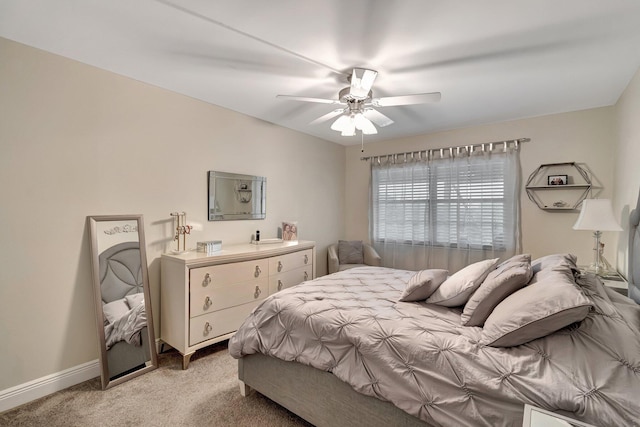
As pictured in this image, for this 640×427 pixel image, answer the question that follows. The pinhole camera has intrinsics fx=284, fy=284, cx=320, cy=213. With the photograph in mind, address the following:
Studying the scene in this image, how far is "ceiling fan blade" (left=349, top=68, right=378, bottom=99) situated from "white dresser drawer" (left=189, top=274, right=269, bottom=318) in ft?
6.46

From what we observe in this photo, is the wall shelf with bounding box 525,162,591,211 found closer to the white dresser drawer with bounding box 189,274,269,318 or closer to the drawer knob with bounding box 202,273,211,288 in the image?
the white dresser drawer with bounding box 189,274,269,318

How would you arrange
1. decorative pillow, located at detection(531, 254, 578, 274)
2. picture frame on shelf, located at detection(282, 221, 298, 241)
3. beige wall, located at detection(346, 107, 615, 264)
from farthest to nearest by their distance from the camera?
picture frame on shelf, located at detection(282, 221, 298, 241), beige wall, located at detection(346, 107, 615, 264), decorative pillow, located at detection(531, 254, 578, 274)

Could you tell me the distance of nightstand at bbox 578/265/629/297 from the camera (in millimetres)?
2201

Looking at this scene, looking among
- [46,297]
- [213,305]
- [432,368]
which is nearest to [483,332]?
[432,368]

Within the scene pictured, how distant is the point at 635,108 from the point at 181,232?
4.02 metres

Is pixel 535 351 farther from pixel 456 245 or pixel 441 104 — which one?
pixel 456 245

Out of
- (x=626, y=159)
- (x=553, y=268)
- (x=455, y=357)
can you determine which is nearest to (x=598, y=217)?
(x=626, y=159)

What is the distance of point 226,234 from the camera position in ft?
10.6

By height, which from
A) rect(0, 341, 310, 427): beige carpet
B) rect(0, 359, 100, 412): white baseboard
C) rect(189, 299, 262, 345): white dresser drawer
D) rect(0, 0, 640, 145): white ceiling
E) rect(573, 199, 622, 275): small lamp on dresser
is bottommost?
rect(0, 341, 310, 427): beige carpet

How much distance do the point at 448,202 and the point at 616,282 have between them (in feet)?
6.19

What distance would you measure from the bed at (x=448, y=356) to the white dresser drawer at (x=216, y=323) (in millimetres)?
660

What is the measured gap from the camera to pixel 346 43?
1890 mm

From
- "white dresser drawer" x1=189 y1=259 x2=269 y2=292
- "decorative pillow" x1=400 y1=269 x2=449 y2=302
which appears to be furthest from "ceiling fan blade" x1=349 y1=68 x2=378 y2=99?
"white dresser drawer" x1=189 y1=259 x2=269 y2=292

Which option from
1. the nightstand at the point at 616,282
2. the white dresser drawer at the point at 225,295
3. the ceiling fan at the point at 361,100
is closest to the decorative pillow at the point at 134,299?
the white dresser drawer at the point at 225,295
